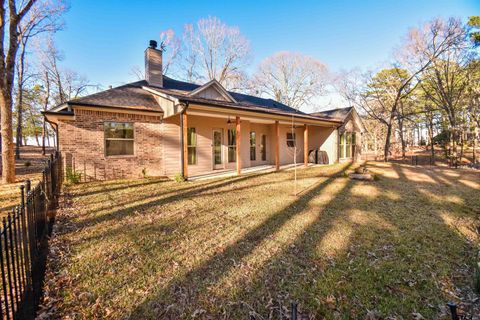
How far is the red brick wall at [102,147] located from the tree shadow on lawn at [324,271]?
6835 mm

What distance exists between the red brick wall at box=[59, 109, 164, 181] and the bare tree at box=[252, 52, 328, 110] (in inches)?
845

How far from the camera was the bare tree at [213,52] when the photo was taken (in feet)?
83.4

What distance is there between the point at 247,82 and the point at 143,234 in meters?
27.1

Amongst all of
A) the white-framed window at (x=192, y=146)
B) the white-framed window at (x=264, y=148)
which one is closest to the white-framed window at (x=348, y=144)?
the white-framed window at (x=264, y=148)

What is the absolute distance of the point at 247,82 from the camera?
94.3ft

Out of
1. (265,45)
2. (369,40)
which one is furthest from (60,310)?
(265,45)

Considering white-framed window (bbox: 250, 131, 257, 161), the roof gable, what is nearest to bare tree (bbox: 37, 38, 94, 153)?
the roof gable

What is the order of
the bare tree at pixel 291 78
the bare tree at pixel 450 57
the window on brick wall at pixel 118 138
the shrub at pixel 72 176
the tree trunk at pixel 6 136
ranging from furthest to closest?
the bare tree at pixel 291 78, the bare tree at pixel 450 57, the window on brick wall at pixel 118 138, the tree trunk at pixel 6 136, the shrub at pixel 72 176

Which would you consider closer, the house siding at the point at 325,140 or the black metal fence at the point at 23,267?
the black metal fence at the point at 23,267

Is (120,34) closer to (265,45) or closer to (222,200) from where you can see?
(265,45)

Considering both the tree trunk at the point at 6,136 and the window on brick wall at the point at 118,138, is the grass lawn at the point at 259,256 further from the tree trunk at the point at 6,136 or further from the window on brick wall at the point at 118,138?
the tree trunk at the point at 6,136

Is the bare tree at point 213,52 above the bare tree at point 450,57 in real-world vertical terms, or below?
above

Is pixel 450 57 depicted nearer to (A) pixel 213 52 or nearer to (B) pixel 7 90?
(A) pixel 213 52

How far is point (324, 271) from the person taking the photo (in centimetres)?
304
